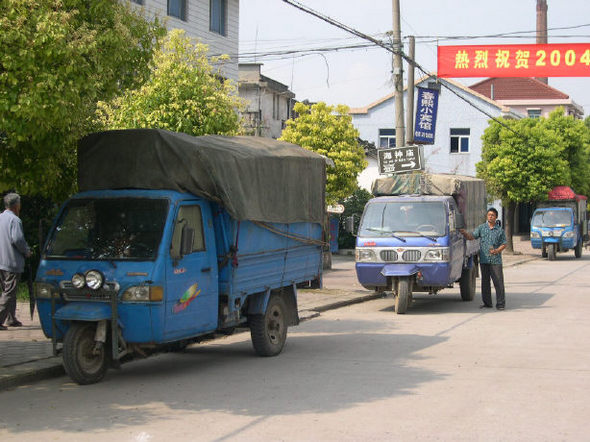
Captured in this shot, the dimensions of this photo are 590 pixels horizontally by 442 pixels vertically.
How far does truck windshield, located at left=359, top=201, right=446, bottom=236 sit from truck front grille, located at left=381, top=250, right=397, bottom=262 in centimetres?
42

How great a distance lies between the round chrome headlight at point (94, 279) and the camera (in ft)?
29.6

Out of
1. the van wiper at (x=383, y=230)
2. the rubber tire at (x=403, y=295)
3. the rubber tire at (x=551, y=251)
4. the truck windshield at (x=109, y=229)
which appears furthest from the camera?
the rubber tire at (x=551, y=251)

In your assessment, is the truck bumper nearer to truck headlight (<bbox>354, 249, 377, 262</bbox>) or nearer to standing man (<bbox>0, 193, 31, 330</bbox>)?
truck headlight (<bbox>354, 249, 377, 262</bbox>)

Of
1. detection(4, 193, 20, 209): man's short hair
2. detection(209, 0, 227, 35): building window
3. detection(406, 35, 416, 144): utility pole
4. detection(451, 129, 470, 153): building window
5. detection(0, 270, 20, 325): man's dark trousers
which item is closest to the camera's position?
detection(4, 193, 20, 209): man's short hair

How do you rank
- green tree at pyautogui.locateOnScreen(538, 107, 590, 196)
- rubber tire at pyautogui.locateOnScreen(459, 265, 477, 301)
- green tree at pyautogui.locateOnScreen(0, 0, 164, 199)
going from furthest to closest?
green tree at pyautogui.locateOnScreen(538, 107, 590, 196) → rubber tire at pyautogui.locateOnScreen(459, 265, 477, 301) → green tree at pyautogui.locateOnScreen(0, 0, 164, 199)

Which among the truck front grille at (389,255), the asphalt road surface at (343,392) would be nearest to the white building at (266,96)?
the truck front grille at (389,255)

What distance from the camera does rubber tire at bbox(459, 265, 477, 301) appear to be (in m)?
19.3

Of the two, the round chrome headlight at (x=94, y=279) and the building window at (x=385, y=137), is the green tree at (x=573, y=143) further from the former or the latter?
the round chrome headlight at (x=94, y=279)

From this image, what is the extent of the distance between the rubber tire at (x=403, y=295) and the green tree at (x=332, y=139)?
10.3 meters

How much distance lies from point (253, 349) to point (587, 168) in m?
44.6

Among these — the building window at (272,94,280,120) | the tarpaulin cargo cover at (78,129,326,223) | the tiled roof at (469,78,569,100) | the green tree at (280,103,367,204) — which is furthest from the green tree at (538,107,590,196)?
the tarpaulin cargo cover at (78,129,326,223)

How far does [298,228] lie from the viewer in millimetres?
12305

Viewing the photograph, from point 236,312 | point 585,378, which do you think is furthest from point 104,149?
point 585,378

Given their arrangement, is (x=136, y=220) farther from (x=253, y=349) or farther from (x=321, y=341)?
(x=321, y=341)
